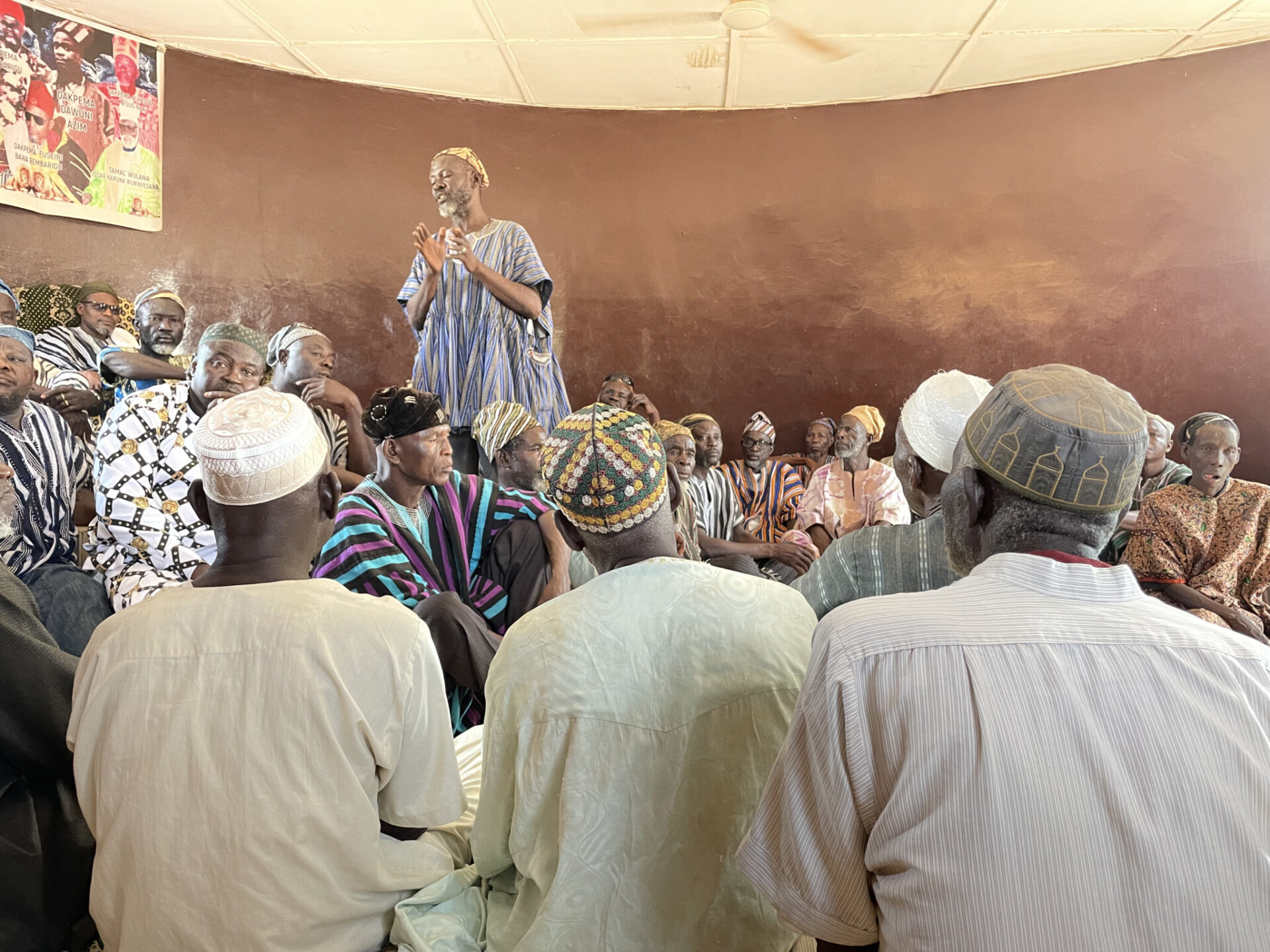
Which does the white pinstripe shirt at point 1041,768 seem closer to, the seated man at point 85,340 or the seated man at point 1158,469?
the seated man at point 1158,469

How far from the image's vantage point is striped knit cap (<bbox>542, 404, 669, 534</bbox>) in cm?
157

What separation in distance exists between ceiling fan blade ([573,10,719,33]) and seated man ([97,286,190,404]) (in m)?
3.23

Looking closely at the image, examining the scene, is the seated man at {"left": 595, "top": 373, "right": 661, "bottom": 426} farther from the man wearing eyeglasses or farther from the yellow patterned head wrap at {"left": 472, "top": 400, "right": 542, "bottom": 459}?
the man wearing eyeglasses

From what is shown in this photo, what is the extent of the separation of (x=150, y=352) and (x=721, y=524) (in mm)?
3651

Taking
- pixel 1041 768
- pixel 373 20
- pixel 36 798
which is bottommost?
pixel 36 798

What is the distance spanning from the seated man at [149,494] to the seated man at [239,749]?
2.11 metres

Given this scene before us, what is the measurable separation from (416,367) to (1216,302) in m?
5.92

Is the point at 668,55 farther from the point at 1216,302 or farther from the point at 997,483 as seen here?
the point at 997,483

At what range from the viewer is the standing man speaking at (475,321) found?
4965 mm

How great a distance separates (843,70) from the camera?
22.6 ft

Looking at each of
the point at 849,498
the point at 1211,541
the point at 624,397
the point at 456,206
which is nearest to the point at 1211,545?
the point at 1211,541

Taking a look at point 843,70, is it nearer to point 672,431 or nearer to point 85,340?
point 672,431

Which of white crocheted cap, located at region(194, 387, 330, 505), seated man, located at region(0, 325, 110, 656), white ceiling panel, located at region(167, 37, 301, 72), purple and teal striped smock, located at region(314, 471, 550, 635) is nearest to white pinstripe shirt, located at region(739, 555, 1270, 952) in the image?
white crocheted cap, located at region(194, 387, 330, 505)

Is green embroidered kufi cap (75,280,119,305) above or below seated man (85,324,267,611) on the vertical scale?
above
